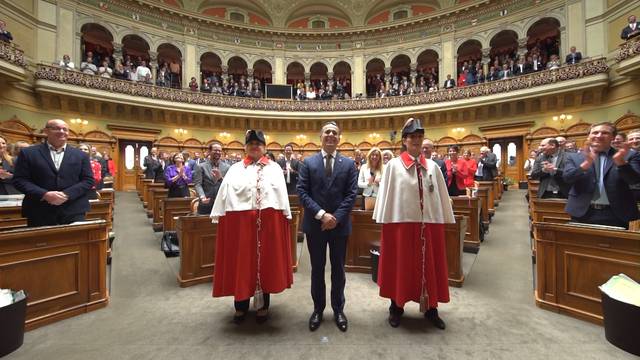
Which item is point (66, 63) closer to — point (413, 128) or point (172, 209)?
point (172, 209)

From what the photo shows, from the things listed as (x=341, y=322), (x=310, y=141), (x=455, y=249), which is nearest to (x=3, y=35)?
(x=310, y=141)

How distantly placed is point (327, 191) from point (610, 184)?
2854 mm

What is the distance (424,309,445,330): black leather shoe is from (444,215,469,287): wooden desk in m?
1.15

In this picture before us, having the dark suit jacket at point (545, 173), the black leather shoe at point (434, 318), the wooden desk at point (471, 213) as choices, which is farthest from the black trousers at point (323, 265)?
the wooden desk at point (471, 213)

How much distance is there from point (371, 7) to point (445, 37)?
516 centimetres

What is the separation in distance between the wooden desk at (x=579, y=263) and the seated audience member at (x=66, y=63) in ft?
54.8

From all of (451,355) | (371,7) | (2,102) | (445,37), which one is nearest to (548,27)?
(445,37)

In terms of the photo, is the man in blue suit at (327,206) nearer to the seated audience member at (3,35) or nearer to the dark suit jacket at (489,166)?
the dark suit jacket at (489,166)

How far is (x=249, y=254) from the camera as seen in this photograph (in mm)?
2541

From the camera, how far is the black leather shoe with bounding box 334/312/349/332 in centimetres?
251

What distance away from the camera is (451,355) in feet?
7.18

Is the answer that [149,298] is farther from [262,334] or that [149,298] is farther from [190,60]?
[190,60]

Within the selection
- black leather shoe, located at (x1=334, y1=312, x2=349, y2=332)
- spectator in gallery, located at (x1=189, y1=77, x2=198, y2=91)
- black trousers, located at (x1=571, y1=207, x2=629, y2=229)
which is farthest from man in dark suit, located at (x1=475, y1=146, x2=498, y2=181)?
spectator in gallery, located at (x1=189, y1=77, x2=198, y2=91)

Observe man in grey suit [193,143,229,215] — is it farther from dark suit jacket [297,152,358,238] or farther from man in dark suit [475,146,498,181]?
man in dark suit [475,146,498,181]
